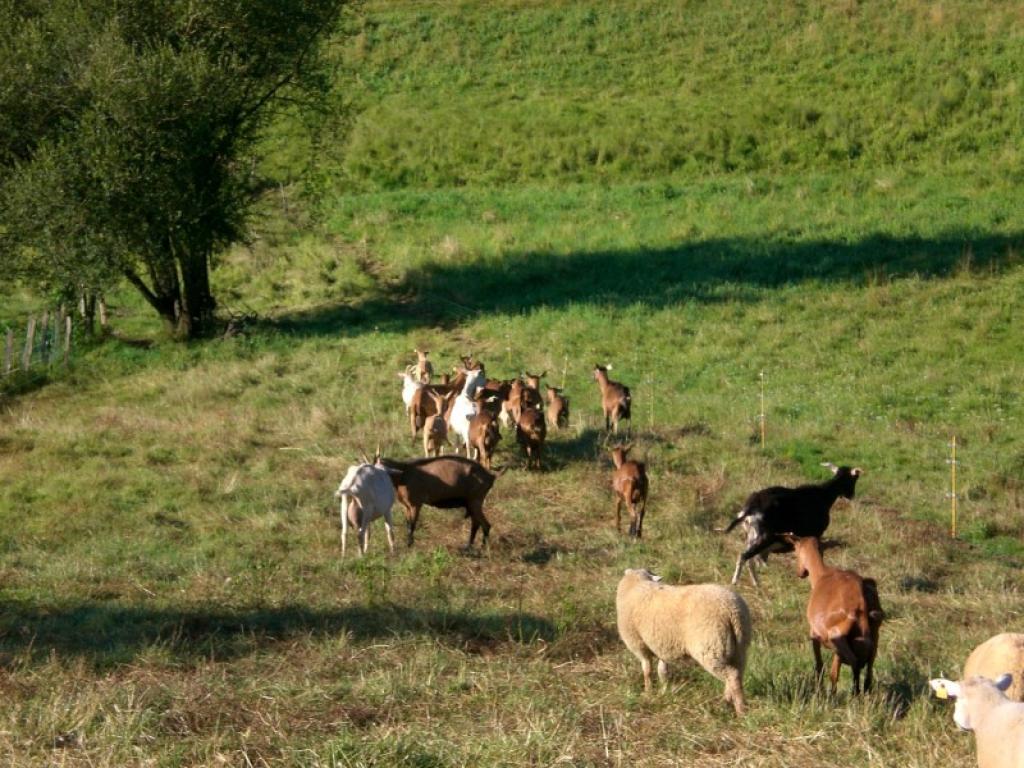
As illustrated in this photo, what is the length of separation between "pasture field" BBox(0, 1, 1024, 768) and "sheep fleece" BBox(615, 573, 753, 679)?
34 cm

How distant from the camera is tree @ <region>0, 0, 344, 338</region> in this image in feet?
85.9

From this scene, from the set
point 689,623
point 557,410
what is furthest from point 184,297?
point 689,623

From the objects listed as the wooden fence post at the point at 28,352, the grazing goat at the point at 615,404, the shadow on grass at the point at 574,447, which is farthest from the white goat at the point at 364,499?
the wooden fence post at the point at 28,352

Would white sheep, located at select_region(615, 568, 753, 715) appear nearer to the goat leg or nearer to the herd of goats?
the herd of goats

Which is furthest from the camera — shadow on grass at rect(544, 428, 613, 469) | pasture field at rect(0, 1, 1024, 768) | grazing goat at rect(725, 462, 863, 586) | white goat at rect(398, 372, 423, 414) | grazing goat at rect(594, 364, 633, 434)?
white goat at rect(398, 372, 423, 414)

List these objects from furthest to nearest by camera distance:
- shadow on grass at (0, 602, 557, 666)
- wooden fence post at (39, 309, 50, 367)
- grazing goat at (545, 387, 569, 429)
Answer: wooden fence post at (39, 309, 50, 367) → grazing goat at (545, 387, 569, 429) → shadow on grass at (0, 602, 557, 666)

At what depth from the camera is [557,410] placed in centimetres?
2020

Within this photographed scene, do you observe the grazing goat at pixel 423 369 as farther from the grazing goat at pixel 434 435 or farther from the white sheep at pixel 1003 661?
the white sheep at pixel 1003 661

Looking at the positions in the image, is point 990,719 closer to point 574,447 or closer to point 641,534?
point 641,534

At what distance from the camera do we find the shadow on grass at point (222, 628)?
10.5 metres

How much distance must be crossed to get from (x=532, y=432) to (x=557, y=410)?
2072 millimetres

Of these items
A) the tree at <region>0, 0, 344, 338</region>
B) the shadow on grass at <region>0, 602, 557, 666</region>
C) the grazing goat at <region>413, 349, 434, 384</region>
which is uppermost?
the tree at <region>0, 0, 344, 338</region>

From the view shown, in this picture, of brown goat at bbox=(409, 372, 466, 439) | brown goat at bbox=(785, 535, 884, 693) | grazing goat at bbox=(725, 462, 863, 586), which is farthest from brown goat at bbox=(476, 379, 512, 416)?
brown goat at bbox=(785, 535, 884, 693)

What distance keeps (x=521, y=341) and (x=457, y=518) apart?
34.2 feet
